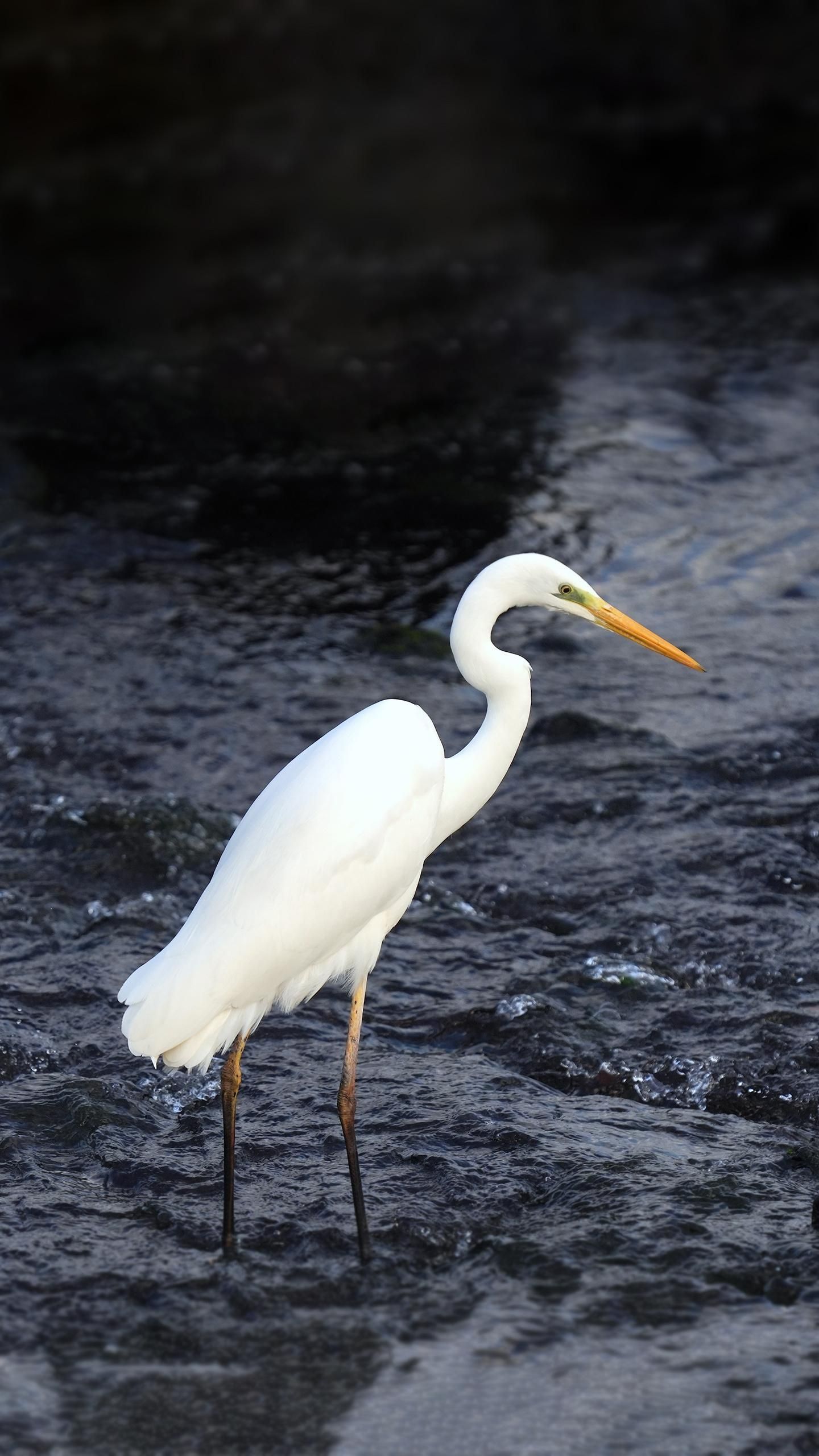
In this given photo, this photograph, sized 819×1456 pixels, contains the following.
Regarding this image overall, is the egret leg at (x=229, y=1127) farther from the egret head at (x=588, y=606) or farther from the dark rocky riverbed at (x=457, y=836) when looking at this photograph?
the egret head at (x=588, y=606)

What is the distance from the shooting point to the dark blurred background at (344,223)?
8.73 m

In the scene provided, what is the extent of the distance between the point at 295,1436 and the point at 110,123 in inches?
573

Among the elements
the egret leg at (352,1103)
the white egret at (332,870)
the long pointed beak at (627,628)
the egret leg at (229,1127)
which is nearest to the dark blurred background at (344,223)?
the long pointed beak at (627,628)

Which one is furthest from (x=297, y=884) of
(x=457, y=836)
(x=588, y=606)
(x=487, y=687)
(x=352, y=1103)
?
(x=457, y=836)

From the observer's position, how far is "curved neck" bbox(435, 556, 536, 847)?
400 centimetres

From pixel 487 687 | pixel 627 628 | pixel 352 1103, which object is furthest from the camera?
pixel 627 628

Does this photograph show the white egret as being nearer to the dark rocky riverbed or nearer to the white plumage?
the white plumage

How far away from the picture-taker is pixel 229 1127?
3795 millimetres

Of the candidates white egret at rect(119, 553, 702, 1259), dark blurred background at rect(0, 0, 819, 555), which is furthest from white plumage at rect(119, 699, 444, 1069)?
dark blurred background at rect(0, 0, 819, 555)

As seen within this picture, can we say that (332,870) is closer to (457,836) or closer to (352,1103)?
(352,1103)

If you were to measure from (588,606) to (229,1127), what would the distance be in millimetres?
1539

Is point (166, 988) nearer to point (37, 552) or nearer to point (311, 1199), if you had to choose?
point (311, 1199)

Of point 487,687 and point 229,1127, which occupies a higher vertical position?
point 487,687

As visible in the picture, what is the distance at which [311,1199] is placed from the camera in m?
4.03
